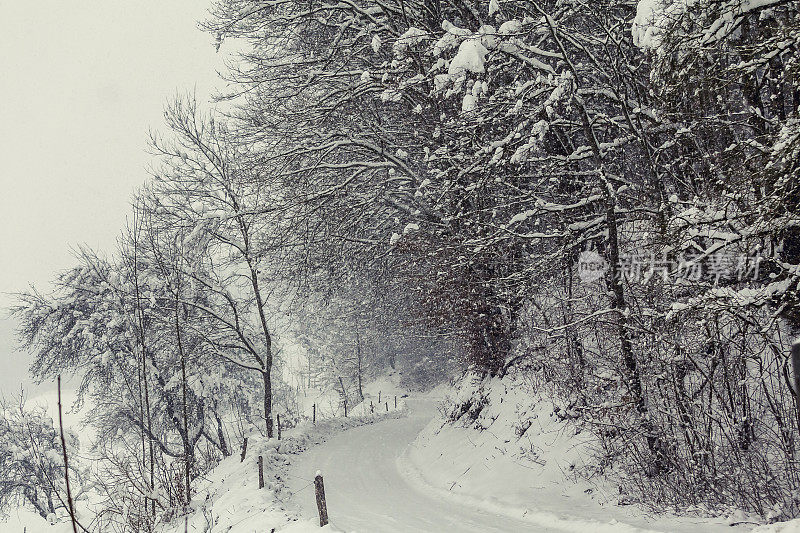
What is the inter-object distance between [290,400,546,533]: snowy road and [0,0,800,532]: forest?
8.17 ft

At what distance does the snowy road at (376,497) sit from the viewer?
8953 mm

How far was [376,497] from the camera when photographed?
11.8 m

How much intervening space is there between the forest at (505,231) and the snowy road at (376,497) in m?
2.49

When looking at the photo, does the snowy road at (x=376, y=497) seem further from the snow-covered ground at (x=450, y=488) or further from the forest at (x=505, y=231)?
the forest at (x=505, y=231)

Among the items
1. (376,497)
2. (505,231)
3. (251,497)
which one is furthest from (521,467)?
(251,497)

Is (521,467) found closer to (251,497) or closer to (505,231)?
(505,231)

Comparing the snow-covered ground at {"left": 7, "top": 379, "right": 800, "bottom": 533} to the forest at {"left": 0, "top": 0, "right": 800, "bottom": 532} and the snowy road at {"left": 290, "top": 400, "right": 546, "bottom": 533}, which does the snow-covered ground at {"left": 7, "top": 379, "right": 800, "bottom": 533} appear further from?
the forest at {"left": 0, "top": 0, "right": 800, "bottom": 532}

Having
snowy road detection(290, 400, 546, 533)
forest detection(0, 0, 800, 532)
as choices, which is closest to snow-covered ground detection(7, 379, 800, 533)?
snowy road detection(290, 400, 546, 533)

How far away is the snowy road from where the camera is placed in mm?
8953

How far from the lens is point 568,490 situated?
903 centimetres

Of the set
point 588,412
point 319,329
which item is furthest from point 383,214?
point 319,329

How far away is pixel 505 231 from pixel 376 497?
6647 mm

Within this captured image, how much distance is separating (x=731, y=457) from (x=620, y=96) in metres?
5.11

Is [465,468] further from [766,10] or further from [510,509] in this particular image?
[766,10]
